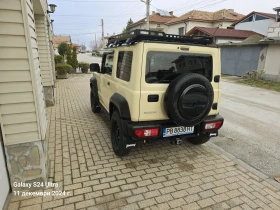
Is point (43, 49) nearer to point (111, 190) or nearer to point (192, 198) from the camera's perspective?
point (111, 190)

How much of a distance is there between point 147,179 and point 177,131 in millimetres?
857

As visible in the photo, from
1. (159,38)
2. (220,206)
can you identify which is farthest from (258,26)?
(220,206)

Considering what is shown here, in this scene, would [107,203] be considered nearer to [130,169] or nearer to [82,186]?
[82,186]

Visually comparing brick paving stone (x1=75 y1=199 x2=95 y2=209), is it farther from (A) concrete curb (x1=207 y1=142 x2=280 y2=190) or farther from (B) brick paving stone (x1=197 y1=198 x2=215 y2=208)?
(A) concrete curb (x1=207 y1=142 x2=280 y2=190)

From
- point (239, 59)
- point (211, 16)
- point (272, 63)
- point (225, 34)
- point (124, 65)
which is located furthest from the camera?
point (211, 16)

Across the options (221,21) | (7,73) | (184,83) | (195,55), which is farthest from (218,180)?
(221,21)

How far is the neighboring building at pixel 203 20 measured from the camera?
27953mm

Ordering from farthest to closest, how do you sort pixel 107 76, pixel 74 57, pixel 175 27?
pixel 175 27 < pixel 74 57 < pixel 107 76

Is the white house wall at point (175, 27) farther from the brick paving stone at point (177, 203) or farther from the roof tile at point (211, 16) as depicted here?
the brick paving stone at point (177, 203)

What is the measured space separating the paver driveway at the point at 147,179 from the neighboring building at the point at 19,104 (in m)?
0.34

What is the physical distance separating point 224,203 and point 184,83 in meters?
1.62

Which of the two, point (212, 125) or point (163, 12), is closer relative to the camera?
point (212, 125)

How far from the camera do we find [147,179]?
2848 millimetres

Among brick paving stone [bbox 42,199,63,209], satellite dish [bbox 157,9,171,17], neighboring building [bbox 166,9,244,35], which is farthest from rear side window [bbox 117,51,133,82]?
satellite dish [bbox 157,9,171,17]
